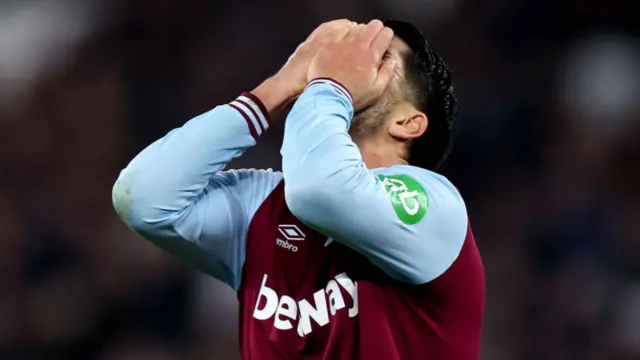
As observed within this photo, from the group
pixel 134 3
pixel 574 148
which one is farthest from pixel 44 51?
pixel 574 148

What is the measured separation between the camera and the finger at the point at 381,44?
180 centimetres

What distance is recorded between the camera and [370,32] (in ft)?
6.03

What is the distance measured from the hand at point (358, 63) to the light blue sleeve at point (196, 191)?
15 centimetres

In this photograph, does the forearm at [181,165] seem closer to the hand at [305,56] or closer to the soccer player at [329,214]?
the soccer player at [329,214]

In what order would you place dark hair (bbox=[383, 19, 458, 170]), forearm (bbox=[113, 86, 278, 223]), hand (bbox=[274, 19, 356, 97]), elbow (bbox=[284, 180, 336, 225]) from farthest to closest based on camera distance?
dark hair (bbox=[383, 19, 458, 170]), hand (bbox=[274, 19, 356, 97]), forearm (bbox=[113, 86, 278, 223]), elbow (bbox=[284, 180, 336, 225])

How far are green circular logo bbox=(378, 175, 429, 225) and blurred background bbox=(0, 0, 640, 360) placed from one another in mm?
1910

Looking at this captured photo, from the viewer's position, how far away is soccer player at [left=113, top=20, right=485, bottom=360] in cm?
161

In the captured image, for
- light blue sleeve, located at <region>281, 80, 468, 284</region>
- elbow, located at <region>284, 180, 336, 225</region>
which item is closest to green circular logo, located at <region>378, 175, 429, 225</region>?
light blue sleeve, located at <region>281, 80, 468, 284</region>

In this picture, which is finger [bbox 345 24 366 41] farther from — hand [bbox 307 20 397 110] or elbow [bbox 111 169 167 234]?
elbow [bbox 111 169 167 234]

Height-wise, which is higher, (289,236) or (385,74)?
(385,74)

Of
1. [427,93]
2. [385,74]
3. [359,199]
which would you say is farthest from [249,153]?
[359,199]

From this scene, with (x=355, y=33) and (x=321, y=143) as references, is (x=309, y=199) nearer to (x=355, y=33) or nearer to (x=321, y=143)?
(x=321, y=143)

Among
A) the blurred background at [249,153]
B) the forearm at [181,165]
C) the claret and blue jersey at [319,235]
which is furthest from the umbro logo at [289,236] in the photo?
the blurred background at [249,153]

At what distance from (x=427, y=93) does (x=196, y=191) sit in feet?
1.74
